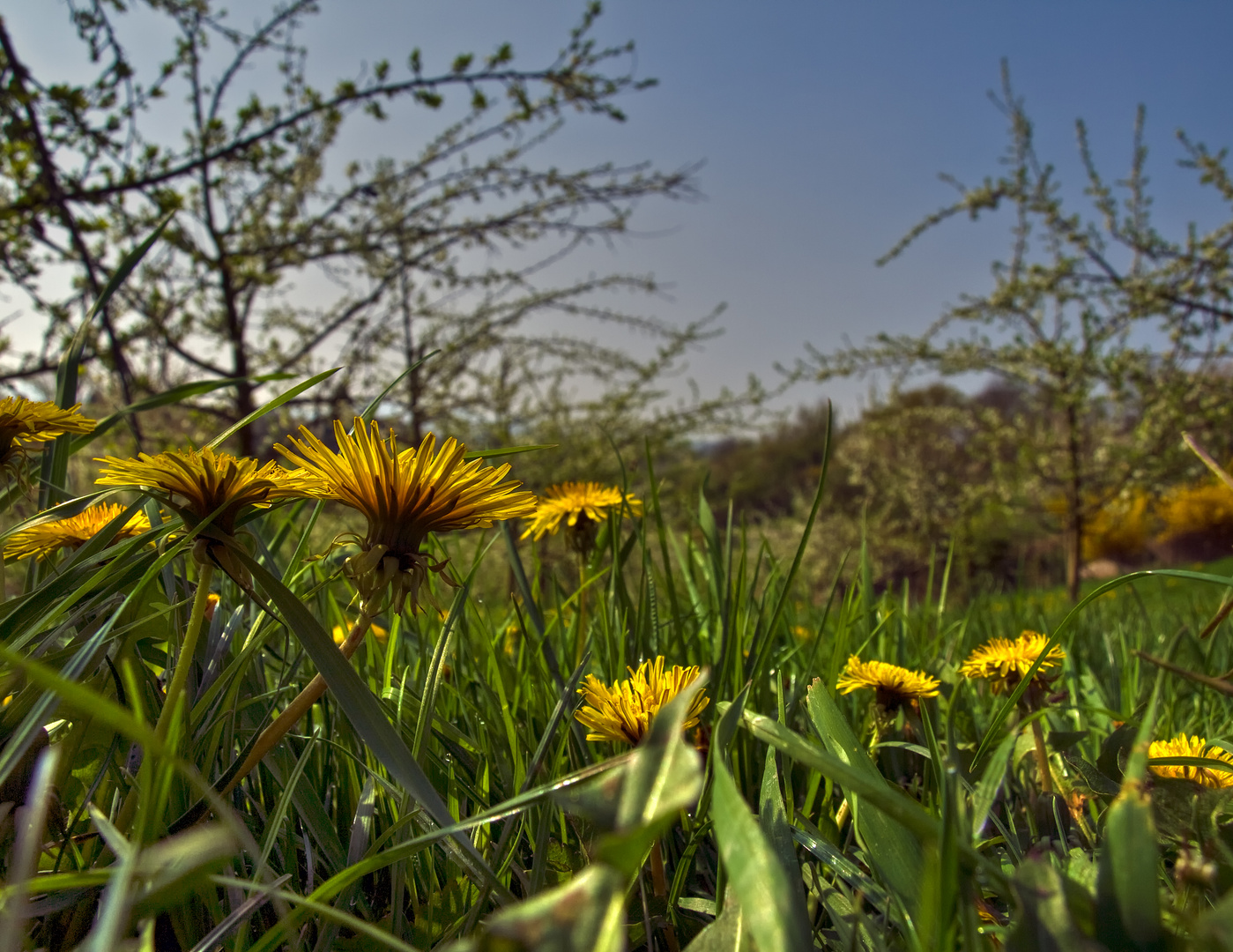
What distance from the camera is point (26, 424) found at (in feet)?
1.76

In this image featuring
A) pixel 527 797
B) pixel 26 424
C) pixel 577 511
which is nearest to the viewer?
pixel 527 797

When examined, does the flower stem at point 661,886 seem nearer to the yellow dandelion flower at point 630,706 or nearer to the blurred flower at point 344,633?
the yellow dandelion flower at point 630,706

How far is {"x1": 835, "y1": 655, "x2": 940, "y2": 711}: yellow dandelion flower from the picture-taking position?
667 millimetres

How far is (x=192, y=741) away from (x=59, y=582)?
14cm

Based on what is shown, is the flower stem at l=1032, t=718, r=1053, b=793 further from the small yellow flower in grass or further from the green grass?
the small yellow flower in grass

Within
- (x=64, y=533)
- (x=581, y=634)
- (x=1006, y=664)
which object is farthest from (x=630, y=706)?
(x=64, y=533)

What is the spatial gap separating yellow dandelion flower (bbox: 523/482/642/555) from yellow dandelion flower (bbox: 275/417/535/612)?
412 millimetres

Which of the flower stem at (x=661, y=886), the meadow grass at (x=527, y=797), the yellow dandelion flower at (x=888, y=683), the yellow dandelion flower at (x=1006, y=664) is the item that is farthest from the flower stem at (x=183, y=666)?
the yellow dandelion flower at (x=1006, y=664)

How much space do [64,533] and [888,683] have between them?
77cm

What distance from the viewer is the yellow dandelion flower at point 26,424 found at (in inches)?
21.0

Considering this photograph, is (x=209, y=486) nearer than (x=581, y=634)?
Yes

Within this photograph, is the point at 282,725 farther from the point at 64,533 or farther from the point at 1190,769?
the point at 1190,769

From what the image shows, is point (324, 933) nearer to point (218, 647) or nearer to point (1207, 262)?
point (218, 647)

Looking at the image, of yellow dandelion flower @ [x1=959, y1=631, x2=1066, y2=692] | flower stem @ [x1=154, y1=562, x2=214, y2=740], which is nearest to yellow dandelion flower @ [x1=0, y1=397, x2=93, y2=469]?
flower stem @ [x1=154, y1=562, x2=214, y2=740]
